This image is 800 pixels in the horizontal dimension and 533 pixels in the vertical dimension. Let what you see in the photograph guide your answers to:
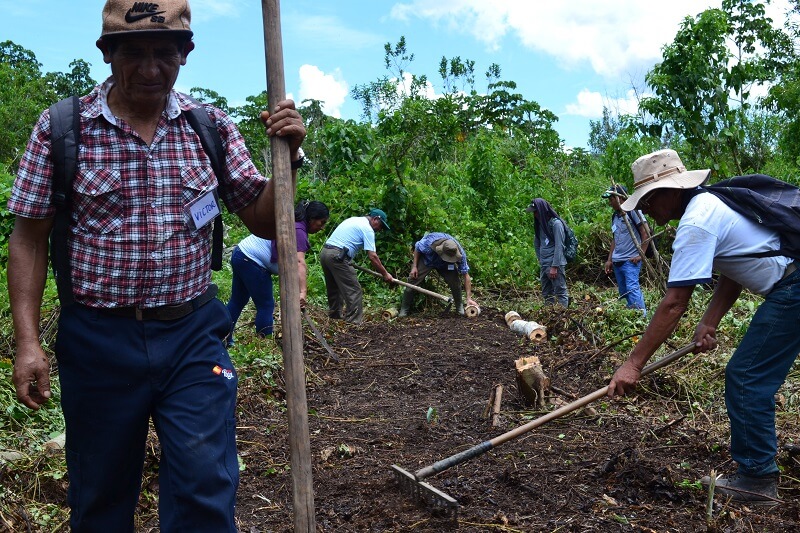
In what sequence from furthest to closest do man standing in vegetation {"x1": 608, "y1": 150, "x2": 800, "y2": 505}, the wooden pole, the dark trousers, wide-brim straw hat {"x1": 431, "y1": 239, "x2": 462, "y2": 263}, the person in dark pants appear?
wide-brim straw hat {"x1": 431, "y1": 239, "x2": 462, "y2": 263} → the person in dark pants → man standing in vegetation {"x1": 608, "y1": 150, "x2": 800, "y2": 505} → the wooden pole → the dark trousers

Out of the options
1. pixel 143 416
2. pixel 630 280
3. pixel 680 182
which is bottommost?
pixel 630 280

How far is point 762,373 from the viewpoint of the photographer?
3.80 m

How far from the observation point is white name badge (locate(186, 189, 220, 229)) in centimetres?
247

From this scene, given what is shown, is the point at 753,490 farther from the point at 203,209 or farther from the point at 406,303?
the point at 406,303

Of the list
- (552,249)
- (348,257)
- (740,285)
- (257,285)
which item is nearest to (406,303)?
(348,257)

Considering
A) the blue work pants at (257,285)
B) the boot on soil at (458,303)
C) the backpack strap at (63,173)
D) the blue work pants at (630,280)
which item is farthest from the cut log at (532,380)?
the boot on soil at (458,303)

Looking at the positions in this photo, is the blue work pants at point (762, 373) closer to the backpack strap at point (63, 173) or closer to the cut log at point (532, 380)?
the cut log at point (532, 380)

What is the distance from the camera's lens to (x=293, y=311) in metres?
2.43

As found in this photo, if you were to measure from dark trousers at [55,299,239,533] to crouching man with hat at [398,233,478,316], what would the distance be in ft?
30.4

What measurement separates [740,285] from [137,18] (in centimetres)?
328

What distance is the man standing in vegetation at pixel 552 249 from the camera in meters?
10.9

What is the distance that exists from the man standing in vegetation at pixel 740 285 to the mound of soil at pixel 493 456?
1.07 ft

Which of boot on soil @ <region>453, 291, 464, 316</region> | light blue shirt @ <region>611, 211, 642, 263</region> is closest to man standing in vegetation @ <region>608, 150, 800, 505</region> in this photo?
light blue shirt @ <region>611, 211, 642, 263</region>

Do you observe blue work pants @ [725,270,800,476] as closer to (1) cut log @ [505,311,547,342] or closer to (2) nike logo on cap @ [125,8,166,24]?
(2) nike logo on cap @ [125,8,166,24]
